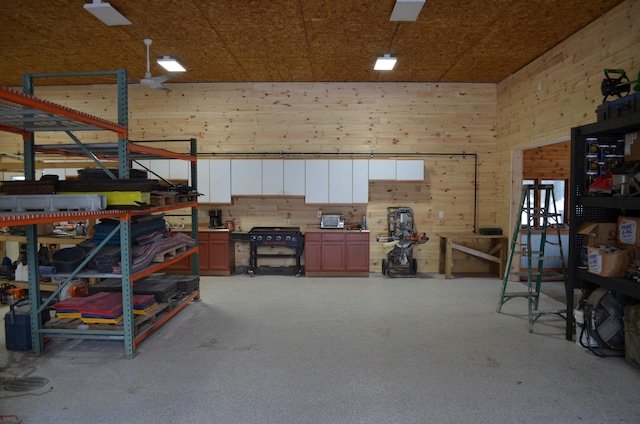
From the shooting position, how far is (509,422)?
246cm

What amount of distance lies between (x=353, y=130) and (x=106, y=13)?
4.29m

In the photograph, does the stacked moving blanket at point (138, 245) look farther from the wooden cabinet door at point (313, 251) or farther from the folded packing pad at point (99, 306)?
the wooden cabinet door at point (313, 251)

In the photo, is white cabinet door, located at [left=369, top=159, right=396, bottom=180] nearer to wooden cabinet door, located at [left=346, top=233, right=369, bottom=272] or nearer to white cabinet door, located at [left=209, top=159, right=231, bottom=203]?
wooden cabinet door, located at [left=346, top=233, right=369, bottom=272]

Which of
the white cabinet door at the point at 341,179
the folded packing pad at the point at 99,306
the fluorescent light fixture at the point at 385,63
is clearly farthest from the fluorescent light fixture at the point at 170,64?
the folded packing pad at the point at 99,306

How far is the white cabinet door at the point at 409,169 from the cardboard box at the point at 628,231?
338 cm

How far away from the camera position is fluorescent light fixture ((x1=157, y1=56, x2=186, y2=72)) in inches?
216

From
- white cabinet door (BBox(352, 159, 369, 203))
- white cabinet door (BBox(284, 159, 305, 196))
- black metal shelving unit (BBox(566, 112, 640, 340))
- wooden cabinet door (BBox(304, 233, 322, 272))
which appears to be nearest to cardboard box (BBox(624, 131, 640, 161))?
black metal shelving unit (BBox(566, 112, 640, 340))

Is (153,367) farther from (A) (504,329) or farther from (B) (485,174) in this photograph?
(B) (485,174)

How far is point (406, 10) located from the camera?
160 inches

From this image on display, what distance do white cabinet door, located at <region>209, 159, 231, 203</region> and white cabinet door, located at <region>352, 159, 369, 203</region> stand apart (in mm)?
2344

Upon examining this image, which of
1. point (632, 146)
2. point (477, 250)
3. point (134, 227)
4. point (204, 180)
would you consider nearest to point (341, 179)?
point (204, 180)

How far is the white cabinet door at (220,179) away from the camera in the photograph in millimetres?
6617

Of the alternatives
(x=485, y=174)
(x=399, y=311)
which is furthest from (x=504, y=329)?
(x=485, y=174)

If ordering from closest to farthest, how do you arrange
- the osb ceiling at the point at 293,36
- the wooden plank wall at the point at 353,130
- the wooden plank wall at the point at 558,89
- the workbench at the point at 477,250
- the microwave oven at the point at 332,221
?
the wooden plank wall at the point at 558,89 < the osb ceiling at the point at 293,36 < the workbench at the point at 477,250 < the microwave oven at the point at 332,221 < the wooden plank wall at the point at 353,130
